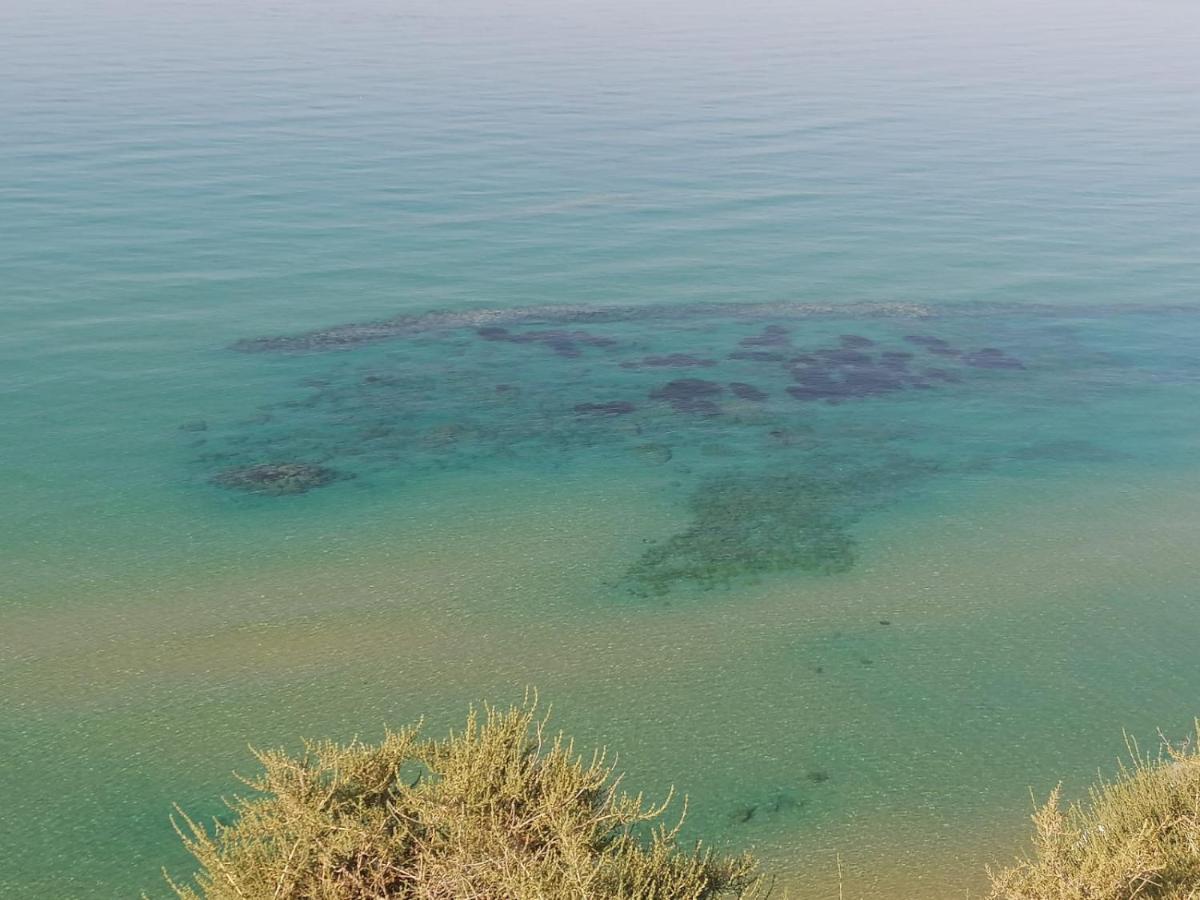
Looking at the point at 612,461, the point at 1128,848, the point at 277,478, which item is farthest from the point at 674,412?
the point at 1128,848

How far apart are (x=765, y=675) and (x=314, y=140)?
32.0 m

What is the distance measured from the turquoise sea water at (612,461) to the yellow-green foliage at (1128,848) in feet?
A: 6.26

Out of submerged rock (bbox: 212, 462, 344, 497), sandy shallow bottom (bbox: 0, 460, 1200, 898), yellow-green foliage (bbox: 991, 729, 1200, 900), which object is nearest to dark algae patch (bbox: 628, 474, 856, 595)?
sandy shallow bottom (bbox: 0, 460, 1200, 898)

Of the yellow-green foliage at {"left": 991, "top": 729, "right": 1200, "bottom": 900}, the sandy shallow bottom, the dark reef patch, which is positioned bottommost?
the sandy shallow bottom

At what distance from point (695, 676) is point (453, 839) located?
6105mm

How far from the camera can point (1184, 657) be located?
14.7 metres

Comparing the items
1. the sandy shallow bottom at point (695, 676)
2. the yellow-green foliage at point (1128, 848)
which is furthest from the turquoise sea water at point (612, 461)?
the yellow-green foliage at point (1128, 848)

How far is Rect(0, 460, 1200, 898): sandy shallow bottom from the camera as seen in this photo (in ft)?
39.0

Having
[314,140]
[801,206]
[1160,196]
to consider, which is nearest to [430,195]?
[314,140]

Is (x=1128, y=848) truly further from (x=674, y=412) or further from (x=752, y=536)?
(x=674, y=412)

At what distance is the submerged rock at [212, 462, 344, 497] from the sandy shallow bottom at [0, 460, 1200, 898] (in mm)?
2281

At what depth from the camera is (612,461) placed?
19.7m

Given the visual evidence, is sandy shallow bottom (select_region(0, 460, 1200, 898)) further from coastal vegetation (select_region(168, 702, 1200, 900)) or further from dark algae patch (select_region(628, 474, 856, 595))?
coastal vegetation (select_region(168, 702, 1200, 900))

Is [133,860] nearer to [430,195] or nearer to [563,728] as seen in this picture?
[563,728]
